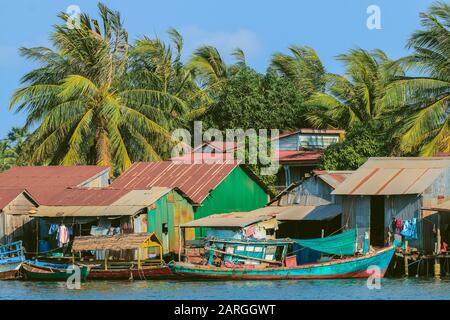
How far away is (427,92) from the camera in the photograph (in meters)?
37.3

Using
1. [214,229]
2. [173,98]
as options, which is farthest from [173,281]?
[173,98]

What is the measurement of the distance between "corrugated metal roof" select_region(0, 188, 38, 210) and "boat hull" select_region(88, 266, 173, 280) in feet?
14.7

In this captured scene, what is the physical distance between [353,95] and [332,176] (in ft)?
26.5

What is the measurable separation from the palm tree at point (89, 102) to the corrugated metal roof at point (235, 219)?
6.29 m

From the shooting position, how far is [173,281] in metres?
33.9

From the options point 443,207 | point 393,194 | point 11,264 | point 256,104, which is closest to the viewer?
point 443,207

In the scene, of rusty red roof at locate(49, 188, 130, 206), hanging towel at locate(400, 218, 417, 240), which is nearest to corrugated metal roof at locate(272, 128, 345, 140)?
rusty red roof at locate(49, 188, 130, 206)

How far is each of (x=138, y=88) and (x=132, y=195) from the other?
7.39 metres

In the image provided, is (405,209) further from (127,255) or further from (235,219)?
(127,255)

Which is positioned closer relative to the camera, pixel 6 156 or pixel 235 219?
pixel 235 219

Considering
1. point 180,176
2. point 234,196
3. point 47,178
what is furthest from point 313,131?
point 47,178

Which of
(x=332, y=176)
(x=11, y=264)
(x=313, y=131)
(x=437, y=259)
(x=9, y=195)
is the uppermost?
(x=313, y=131)

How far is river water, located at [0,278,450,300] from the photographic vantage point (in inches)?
1143

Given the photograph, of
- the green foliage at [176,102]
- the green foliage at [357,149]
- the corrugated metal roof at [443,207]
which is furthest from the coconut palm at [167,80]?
the corrugated metal roof at [443,207]
